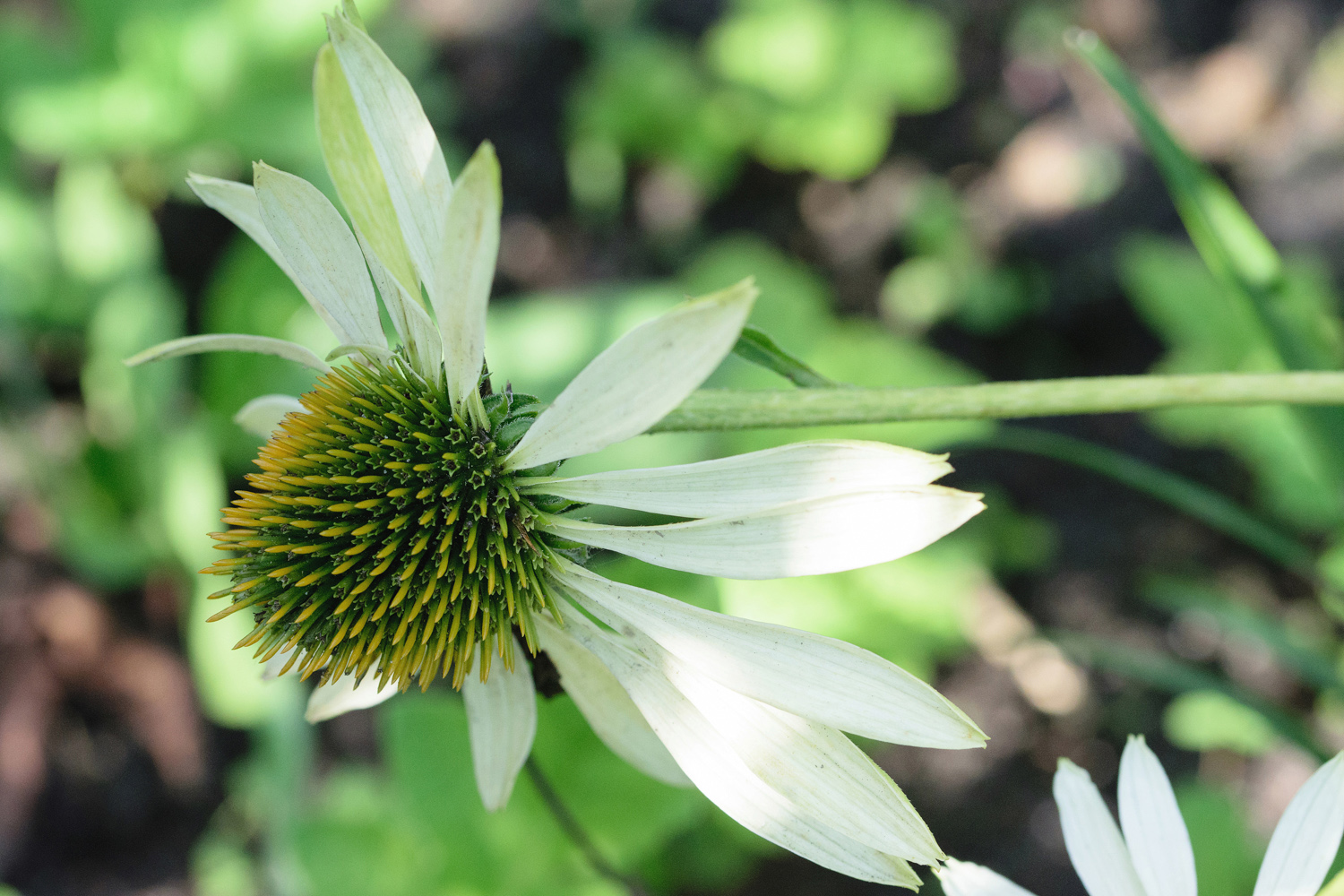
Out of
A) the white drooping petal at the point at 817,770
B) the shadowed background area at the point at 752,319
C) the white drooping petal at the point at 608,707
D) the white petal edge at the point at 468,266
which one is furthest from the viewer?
the shadowed background area at the point at 752,319

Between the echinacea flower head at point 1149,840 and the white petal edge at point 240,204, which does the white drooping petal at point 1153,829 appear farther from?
the white petal edge at point 240,204

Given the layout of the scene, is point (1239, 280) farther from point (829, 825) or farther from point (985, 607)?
point (985, 607)

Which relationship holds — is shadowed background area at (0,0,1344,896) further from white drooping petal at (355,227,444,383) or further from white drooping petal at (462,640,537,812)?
white drooping petal at (355,227,444,383)

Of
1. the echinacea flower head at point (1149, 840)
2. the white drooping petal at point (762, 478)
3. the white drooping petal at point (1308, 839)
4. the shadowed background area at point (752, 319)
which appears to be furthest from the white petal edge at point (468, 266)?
the shadowed background area at point (752, 319)

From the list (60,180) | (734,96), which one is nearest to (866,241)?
(734,96)

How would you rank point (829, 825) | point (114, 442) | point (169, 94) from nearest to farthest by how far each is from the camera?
point (829, 825) < point (169, 94) < point (114, 442)

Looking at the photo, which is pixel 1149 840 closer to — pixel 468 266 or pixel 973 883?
pixel 973 883

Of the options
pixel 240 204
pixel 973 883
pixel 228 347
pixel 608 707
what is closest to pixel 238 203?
pixel 240 204
